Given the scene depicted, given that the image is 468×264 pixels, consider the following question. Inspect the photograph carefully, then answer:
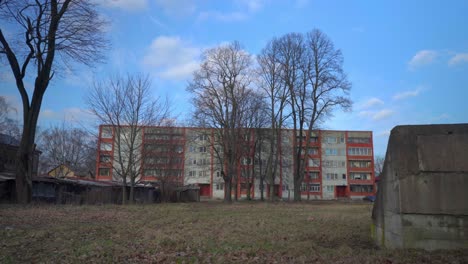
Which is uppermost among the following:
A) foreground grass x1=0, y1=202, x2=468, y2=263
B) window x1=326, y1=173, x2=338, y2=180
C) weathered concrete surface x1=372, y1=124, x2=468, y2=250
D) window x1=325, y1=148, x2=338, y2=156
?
window x1=325, y1=148, x2=338, y2=156

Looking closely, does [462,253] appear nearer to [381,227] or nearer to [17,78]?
[381,227]

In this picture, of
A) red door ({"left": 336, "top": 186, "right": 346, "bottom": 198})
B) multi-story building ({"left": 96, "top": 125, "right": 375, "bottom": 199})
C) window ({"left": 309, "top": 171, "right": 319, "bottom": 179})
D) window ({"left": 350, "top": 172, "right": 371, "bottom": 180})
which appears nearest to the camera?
multi-story building ({"left": 96, "top": 125, "right": 375, "bottom": 199})

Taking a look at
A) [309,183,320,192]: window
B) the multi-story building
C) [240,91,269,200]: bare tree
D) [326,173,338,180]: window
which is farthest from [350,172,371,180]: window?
[240,91,269,200]: bare tree

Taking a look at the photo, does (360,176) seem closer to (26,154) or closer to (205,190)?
(205,190)

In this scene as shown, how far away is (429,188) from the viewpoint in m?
7.20

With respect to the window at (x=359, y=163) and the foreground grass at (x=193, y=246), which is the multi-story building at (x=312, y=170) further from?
the foreground grass at (x=193, y=246)

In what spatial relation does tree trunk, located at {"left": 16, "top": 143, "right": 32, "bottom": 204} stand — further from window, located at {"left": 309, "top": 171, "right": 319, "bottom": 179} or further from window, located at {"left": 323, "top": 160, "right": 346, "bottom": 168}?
window, located at {"left": 323, "top": 160, "right": 346, "bottom": 168}

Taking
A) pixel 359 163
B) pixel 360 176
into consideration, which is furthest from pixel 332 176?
pixel 359 163

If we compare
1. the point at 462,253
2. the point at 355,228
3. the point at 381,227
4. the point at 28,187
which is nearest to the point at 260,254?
the point at 381,227

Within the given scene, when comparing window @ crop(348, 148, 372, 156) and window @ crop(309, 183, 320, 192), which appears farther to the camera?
window @ crop(348, 148, 372, 156)

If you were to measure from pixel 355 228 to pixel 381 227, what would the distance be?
3333 mm

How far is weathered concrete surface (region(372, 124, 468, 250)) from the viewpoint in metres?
A: 7.05

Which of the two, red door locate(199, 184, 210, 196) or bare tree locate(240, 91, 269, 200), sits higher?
bare tree locate(240, 91, 269, 200)

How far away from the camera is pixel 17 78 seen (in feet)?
64.5
